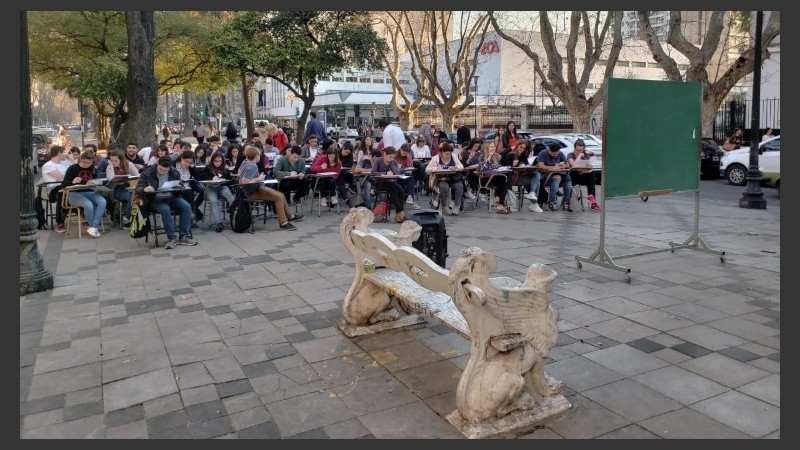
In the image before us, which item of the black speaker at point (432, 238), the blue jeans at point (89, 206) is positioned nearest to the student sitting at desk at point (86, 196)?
the blue jeans at point (89, 206)

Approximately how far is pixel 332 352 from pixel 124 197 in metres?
6.87

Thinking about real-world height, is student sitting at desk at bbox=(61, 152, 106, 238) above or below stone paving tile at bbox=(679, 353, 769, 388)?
above

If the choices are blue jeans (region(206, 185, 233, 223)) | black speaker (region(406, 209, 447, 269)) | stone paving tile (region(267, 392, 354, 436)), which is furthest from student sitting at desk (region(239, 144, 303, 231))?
stone paving tile (region(267, 392, 354, 436))

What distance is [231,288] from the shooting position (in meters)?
6.49

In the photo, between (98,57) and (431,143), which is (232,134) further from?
(98,57)

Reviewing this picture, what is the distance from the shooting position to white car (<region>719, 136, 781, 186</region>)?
16281 mm

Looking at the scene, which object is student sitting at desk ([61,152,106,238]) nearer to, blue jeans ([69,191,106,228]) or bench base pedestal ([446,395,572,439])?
blue jeans ([69,191,106,228])

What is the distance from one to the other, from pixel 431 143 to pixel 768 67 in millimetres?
19563

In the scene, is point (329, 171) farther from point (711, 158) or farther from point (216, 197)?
point (711, 158)

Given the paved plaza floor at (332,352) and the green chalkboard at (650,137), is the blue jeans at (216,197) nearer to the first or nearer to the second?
the paved plaza floor at (332,352)

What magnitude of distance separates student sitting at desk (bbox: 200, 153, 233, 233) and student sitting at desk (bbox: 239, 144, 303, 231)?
0.53m

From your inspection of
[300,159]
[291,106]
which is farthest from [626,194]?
[291,106]

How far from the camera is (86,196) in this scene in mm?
9758

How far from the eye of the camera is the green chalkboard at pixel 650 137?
6.73 m
